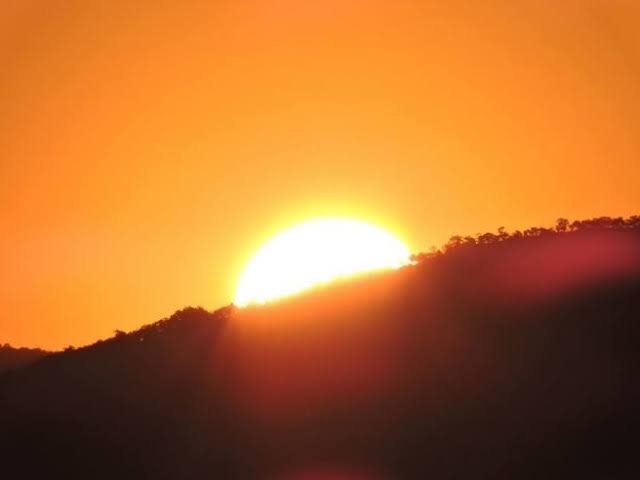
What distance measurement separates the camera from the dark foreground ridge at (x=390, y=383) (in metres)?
29.5

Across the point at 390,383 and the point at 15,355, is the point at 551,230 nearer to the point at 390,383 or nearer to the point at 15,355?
the point at 390,383

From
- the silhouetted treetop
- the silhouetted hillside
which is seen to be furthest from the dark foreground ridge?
the silhouetted hillside

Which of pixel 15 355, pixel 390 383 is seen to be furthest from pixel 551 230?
pixel 15 355

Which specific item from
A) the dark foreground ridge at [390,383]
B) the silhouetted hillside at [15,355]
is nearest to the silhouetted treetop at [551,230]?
the dark foreground ridge at [390,383]

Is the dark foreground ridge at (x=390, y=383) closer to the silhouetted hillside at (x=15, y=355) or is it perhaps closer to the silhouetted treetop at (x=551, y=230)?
the silhouetted treetop at (x=551, y=230)

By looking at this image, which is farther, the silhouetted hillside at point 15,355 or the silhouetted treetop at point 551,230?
the silhouetted hillside at point 15,355

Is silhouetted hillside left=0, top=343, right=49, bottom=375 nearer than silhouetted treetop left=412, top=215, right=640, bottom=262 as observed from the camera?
No

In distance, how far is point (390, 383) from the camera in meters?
33.5

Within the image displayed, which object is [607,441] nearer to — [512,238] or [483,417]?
[483,417]

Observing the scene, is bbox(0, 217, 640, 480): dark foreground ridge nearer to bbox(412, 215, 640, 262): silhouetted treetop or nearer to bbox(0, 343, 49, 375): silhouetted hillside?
bbox(412, 215, 640, 262): silhouetted treetop

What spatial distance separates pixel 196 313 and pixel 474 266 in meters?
13.6

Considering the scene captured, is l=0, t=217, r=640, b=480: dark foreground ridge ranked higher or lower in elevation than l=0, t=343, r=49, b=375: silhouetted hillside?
lower

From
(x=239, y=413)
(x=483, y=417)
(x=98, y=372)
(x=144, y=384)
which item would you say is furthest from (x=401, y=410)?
(x=98, y=372)

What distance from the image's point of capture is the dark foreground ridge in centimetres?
2952
